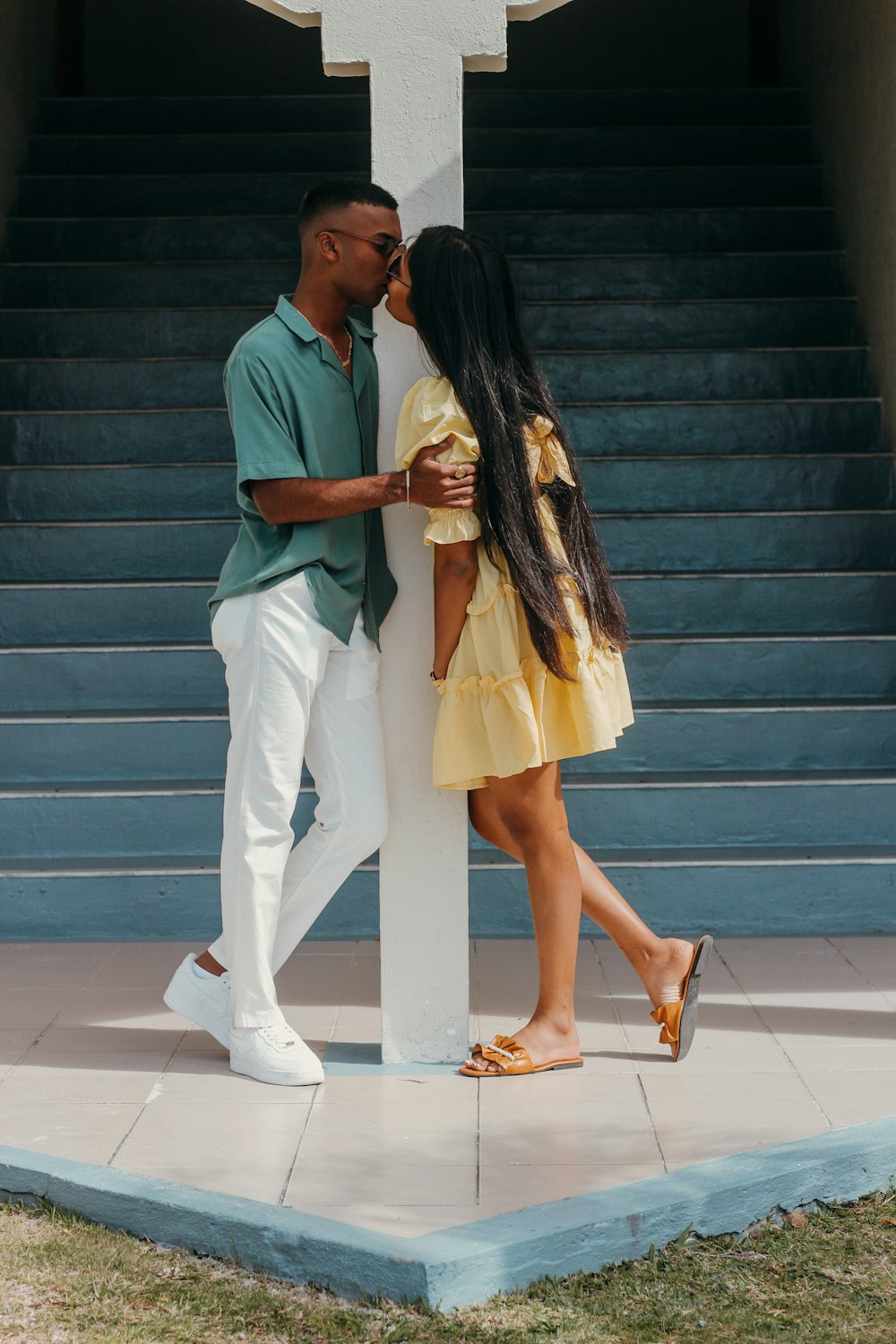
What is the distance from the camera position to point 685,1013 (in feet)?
12.0

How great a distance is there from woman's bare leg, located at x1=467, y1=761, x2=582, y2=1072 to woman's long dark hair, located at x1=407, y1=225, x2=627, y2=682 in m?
0.30

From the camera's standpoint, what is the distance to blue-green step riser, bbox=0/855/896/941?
4883mm

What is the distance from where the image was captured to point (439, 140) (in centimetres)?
359

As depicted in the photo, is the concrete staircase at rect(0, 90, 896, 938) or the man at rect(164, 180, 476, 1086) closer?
the man at rect(164, 180, 476, 1086)

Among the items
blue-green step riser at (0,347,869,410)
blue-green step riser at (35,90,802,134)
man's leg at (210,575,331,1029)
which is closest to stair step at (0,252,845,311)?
blue-green step riser at (0,347,869,410)

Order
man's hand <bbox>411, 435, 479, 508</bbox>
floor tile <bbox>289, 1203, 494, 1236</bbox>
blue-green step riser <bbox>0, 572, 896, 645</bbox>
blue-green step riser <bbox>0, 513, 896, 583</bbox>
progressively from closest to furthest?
floor tile <bbox>289, 1203, 494, 1236</bbox> < man's hand <bbox>411, 435, 479, 508</bbox> < blue-green step riser <bbox>0, 572, 896, 645</bbox> < blue-green step riser <bbox>0, 513, 896, 583</bbox>

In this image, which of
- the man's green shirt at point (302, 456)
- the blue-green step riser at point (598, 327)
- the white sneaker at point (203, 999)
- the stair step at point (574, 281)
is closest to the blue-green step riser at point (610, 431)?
the blue-green step riser at point (598, 327)

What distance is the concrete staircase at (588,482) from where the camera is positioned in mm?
5086

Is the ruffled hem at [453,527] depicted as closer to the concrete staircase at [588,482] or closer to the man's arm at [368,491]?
the man's arm at [368,491]

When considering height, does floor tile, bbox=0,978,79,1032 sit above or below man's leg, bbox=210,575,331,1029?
below

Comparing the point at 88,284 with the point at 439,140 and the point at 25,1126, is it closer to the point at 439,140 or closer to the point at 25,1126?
the point at 439,140

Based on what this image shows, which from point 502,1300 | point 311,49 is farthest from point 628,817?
point 311,49

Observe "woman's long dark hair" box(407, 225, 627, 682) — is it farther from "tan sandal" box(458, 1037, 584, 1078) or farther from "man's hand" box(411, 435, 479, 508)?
"tan sandal" box(458, 1037, 584, 1078)

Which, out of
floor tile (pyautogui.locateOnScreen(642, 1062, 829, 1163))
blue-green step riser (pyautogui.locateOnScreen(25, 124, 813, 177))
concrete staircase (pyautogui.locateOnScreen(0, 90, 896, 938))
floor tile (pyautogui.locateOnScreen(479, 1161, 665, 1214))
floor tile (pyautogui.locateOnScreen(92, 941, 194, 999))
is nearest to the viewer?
floor tile (pyautogui.locateOnScreen(479, 1161, 665, 1214))
